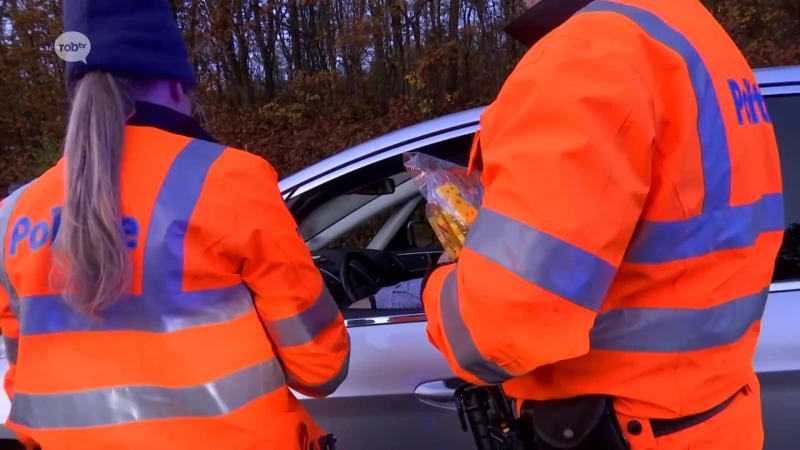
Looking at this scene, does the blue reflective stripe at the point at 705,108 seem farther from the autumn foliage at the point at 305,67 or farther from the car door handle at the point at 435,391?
the autumn foliage at the point at 305,67

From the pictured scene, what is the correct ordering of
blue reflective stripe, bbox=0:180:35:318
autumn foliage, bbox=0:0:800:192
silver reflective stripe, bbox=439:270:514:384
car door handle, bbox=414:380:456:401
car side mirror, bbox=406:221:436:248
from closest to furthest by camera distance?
silver reflective stripe, bbox=439:270:514:384 < blue reflective stripe, bbox=0:180:35:318 < car door handle, bbox=414:380:456:401 < car side mirror, bbox=406:221:436:248 < autumn foliage, bbox=0:0:800:192

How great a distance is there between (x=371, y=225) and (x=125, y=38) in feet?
6.22

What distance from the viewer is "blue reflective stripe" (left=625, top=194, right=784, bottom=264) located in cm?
111

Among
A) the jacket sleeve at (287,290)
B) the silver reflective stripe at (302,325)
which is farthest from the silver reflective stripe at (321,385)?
the silver reflective stripe at (302,325)

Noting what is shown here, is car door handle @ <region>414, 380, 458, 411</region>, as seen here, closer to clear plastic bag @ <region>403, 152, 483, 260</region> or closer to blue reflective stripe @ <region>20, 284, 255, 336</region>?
clear plastic bag @ <region>403, 152, 483, 260</region>

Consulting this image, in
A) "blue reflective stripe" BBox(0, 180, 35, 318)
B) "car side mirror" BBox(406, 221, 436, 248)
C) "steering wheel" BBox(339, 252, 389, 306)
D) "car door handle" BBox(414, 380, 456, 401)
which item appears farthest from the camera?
"car side mirror" BBox(406, 221, 436, 248)

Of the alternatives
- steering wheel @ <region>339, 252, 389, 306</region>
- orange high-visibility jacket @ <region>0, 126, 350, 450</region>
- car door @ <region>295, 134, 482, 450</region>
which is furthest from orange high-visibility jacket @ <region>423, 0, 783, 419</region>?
steering wheel @ <region>339, 252, 389, 306</region>

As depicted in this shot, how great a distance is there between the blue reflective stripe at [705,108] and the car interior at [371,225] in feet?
3.39

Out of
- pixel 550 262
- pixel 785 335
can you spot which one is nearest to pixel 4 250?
pixel 550 262

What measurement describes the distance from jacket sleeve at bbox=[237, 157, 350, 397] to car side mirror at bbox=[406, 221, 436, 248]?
1628 mm

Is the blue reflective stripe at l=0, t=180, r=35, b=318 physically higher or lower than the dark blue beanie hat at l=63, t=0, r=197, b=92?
lower

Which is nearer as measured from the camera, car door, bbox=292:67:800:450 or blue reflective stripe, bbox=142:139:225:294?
blue reflective stripe, bbox=142:139:225:294

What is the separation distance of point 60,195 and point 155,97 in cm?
25

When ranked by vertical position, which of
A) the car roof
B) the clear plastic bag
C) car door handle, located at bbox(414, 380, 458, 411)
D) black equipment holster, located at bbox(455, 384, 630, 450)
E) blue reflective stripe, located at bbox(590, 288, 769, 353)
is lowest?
car door handle, located at bbox(414, 380, 458, 411)
